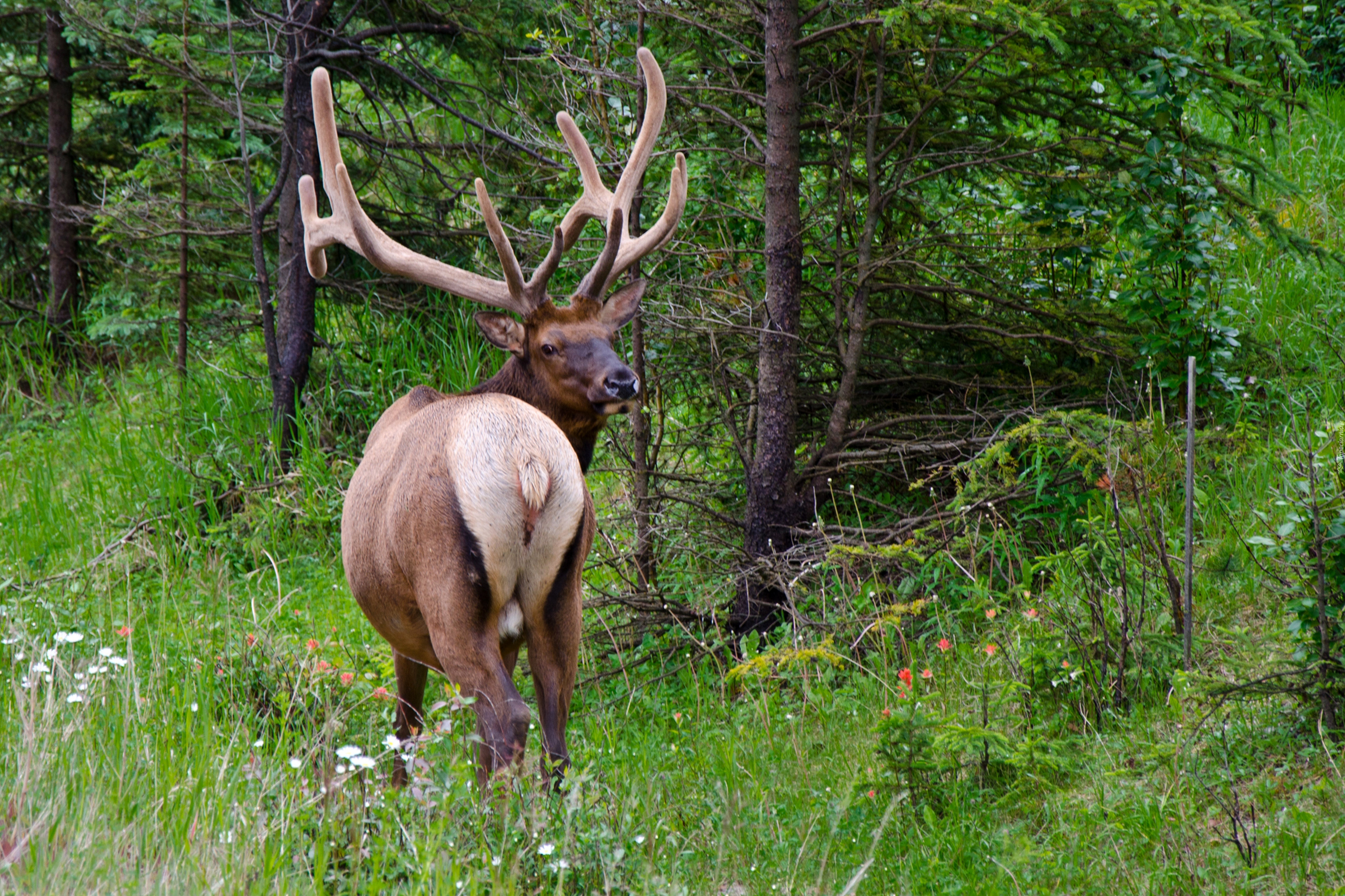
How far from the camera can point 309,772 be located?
3.79 metres

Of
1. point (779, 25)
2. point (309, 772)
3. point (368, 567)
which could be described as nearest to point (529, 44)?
point (779, 25)

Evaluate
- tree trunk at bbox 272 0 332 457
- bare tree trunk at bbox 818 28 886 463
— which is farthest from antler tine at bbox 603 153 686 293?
tree trunk at bbox 272 0 332 457

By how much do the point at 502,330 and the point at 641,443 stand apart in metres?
1.61

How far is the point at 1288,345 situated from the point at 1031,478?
2373 millimetres

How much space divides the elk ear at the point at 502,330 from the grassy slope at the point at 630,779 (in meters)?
1.69

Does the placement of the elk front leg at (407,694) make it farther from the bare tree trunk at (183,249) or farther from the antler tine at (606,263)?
the bare tree trunk at (183,249)

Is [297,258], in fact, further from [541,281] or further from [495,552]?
[495,552]

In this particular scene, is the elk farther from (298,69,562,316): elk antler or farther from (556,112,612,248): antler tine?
(556,112,612,248): antler tine

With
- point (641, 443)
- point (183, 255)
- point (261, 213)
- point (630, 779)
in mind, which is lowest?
point (630, 779)

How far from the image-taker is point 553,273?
19.5 feet

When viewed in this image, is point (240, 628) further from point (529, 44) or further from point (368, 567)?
point (529, 44)

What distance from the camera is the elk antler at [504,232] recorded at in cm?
559

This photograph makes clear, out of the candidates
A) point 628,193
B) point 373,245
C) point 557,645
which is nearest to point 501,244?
point 373,245

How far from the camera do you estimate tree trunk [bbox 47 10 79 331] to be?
13.3 m
